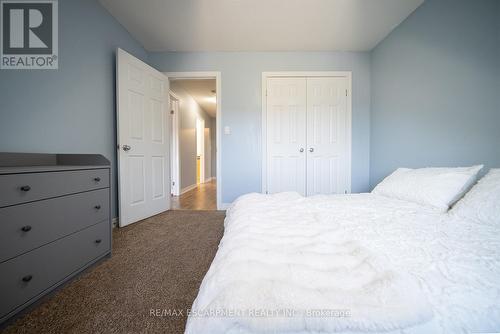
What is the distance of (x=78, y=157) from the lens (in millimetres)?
1531

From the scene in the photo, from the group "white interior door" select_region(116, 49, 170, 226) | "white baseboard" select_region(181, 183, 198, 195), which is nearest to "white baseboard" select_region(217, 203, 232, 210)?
"white interior door" select_region(116, 49, 170, 226)

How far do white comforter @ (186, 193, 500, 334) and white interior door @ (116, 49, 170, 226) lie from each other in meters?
2.03

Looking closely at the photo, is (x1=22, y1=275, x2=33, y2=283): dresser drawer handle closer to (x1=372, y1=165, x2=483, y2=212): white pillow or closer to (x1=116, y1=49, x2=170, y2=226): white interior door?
(x1=116, y1=49, x2=170, y2=226): white interior door

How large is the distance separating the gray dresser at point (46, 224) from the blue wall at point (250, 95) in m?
1.76

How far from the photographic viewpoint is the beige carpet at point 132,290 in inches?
37.1

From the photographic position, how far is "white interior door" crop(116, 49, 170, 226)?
2.25 metres

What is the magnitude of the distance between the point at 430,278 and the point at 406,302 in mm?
165

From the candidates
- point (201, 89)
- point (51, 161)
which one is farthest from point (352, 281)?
point (201, 89)

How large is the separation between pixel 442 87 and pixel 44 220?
3235 millimetres

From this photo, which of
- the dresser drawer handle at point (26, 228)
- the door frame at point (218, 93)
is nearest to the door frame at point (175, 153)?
the door frame at point (218, 93)

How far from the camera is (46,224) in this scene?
3.54 ft

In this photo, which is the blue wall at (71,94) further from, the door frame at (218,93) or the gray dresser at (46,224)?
the door frame at (218,93)

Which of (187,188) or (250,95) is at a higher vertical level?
(250,95)

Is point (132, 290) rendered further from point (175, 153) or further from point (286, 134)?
point (175, 153)
